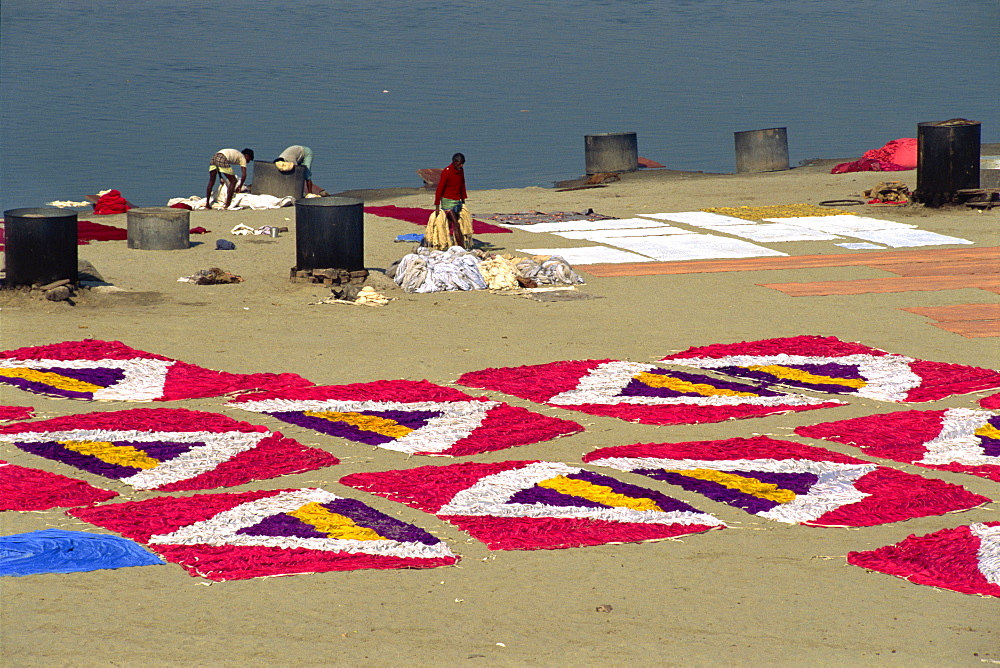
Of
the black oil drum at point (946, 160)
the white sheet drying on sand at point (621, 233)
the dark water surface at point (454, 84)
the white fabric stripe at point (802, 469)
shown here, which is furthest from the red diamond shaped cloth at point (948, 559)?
the dark water surface at point (454, 84)

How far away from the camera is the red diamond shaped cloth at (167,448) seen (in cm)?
859

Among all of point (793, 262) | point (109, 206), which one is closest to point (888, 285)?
point (793, 262)

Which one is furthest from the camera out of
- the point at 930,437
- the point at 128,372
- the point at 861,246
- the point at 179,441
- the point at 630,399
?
the point at 861,246

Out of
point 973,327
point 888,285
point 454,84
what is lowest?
point 973,327

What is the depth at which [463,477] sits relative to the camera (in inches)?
337

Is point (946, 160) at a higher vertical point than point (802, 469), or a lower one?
higher

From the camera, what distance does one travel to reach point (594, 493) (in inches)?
325

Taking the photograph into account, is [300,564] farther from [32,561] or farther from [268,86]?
[268,86]

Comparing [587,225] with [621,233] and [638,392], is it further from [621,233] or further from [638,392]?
[638,392]

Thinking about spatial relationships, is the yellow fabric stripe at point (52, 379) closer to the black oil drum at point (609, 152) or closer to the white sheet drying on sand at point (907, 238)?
the white sheet drying on sand at point (907, 238)

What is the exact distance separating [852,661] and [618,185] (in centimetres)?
2507

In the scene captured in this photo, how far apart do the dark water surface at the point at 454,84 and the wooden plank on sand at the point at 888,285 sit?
19.8m

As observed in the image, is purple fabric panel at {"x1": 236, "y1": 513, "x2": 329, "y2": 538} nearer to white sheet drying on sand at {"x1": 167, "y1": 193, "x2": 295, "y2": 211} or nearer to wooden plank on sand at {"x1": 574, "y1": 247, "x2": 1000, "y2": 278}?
wooden plank on sand at {"x1": 574, "y1": 247, "x2": 1000, "y2": 278}

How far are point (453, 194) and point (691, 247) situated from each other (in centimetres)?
366
